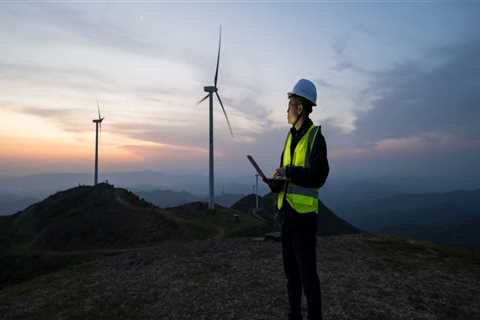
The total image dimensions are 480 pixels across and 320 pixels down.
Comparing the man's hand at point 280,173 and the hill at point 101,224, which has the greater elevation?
the man's hand at point 280,173

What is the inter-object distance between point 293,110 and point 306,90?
1.30 feet

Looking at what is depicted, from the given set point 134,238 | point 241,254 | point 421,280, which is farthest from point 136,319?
point 134,238

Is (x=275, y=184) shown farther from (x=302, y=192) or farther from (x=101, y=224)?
(x=101, y=224)

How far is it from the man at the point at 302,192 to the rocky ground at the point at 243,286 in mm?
2767

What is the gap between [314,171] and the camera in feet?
15.9

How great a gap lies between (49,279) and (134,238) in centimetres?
2127

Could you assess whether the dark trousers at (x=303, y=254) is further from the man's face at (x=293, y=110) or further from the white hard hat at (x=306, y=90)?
the white hard hat at (x=306, y=90)

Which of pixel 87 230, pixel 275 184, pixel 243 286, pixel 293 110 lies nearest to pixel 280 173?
pixel 275 184

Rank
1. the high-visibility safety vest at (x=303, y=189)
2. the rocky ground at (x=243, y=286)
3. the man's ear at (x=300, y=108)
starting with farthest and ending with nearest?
the rocky ground at (x=243, y=286), the man's ear at (x=300, y=108), the high-visibility safety vest at (x=303, y=189)

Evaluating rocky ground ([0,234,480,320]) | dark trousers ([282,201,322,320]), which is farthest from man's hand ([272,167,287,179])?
rocky ground ([0,234,480,320])

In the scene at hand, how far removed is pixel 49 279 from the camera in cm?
1171

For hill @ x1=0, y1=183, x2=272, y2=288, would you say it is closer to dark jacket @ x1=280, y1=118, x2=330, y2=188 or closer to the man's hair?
dark jacket @ x1=280, y1=118, x2=330, y2=188

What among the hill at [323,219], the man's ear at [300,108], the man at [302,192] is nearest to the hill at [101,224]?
the man at [302,192]

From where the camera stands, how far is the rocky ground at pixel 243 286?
7910 mm
